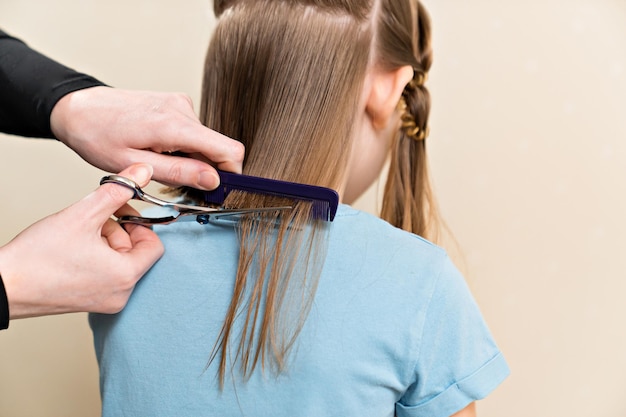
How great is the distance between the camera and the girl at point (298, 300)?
615 millimetres

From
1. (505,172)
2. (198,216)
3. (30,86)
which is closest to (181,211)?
(198,216)

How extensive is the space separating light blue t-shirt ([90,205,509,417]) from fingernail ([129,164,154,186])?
88mm

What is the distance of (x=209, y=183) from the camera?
637 millimetres

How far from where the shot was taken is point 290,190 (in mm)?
615

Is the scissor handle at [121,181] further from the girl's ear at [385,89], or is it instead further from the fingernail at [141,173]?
the girl's ear at [385,89]

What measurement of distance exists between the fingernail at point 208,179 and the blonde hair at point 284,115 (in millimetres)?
29

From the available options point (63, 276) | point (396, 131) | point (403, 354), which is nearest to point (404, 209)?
point (396, 131)

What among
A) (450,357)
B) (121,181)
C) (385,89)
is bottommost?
(450,357)

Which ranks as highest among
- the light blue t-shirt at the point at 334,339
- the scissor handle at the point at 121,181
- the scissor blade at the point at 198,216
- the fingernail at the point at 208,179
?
the fingernail at the point at 208,179

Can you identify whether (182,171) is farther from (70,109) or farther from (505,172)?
(505,172)

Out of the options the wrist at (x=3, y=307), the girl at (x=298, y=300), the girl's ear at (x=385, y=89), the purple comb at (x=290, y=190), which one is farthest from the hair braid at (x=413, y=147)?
the wrist at (x=3, y=307)

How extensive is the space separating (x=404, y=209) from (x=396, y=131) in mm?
145

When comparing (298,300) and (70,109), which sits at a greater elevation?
(70,109)

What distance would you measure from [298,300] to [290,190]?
0.12 meters
